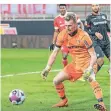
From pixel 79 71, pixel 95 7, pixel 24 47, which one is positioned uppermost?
pixel 95 7

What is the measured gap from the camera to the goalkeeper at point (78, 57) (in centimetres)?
993

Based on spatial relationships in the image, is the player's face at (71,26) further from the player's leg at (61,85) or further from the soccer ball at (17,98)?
the soccer ball at (17,98)

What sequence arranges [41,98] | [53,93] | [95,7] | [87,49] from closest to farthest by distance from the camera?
1. [87,49]
2. [41,98]
3. [53,93]
4. [95,7]

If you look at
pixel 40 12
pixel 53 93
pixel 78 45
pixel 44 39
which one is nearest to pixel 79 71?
pixel 78 45

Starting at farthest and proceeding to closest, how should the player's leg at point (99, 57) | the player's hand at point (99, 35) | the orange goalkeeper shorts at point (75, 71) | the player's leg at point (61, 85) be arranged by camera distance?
the player's hand at point (99, 35) → the player's leg at point (99, 57) → the player's leg at point (61, 85) → the orange goalkeeper shorts at point (75, 71)

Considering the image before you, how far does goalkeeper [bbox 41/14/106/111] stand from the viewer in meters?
9.93

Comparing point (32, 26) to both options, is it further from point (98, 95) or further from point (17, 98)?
point (98, 95)

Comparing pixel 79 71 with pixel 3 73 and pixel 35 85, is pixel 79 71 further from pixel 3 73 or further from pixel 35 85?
pixel 3 73

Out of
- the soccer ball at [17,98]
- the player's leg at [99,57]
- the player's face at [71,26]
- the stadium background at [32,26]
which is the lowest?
the stadium background at [32,26]

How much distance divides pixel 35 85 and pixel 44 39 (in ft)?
64.8

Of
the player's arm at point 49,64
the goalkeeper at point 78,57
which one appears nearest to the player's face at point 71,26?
the goalkeeper at point 78,57

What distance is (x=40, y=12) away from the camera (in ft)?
130

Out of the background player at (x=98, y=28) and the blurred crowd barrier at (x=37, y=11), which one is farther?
the blurred crowd barrier at (x=37, y=11)

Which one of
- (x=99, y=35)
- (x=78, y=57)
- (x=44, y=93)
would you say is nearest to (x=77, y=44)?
(x=78, y=57)
